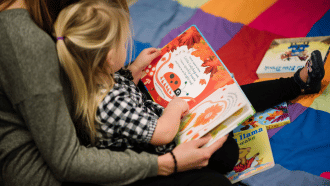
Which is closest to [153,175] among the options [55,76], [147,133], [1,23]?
[147,133]

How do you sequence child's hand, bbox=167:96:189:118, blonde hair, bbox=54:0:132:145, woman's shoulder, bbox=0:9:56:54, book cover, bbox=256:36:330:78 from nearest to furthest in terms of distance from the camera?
woman's shoulder, bbox=0:9:56:54 → blonde hair, bbox=54:0:132:145 → child's hand, bbox=167:96:189:118 → book cover, bbox=256:36:330:78

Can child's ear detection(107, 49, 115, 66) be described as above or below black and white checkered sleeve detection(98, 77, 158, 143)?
above

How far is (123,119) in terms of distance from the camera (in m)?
0.68

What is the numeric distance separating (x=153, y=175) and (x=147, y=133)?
11 cm

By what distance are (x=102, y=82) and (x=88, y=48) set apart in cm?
11

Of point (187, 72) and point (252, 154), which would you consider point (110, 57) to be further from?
point (252, 154)

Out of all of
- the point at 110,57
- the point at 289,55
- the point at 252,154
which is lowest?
the point at 252,154

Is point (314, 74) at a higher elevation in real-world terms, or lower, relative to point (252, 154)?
higher

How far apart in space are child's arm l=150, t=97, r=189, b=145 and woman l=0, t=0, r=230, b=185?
5 centimetres

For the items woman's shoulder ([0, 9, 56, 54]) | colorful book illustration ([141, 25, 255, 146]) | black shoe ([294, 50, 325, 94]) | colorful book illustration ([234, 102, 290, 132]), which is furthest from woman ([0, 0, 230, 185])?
black shoe ([294, 50, 325, 94])

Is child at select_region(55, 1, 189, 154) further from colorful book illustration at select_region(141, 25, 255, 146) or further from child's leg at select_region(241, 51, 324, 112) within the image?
child's leg at select_region(241, 51, 324, 112)

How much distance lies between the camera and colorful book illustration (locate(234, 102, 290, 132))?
3.22 ft

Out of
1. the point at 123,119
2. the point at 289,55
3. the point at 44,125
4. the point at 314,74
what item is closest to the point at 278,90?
the point at 314,74

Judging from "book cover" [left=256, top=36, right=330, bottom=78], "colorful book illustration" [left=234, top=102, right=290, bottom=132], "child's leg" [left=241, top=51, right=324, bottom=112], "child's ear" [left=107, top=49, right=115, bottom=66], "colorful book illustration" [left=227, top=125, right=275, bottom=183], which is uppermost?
"child's ear" [left=107, top=49, right=115, bottom=66]
